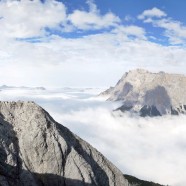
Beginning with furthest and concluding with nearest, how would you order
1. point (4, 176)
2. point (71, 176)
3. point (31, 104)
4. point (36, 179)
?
point (31, 104)
point (71, 176)
point (36, 179)
point (4, 176)

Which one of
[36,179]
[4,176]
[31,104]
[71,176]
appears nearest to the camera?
[4,176]

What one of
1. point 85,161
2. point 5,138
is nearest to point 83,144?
point 85,161

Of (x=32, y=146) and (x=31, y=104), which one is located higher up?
(x=31, y=104)

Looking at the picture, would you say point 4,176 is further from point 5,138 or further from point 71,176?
point 71,176

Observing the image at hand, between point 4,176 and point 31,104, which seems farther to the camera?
point 31,104

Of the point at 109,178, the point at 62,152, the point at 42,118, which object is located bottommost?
the point at 109,178
